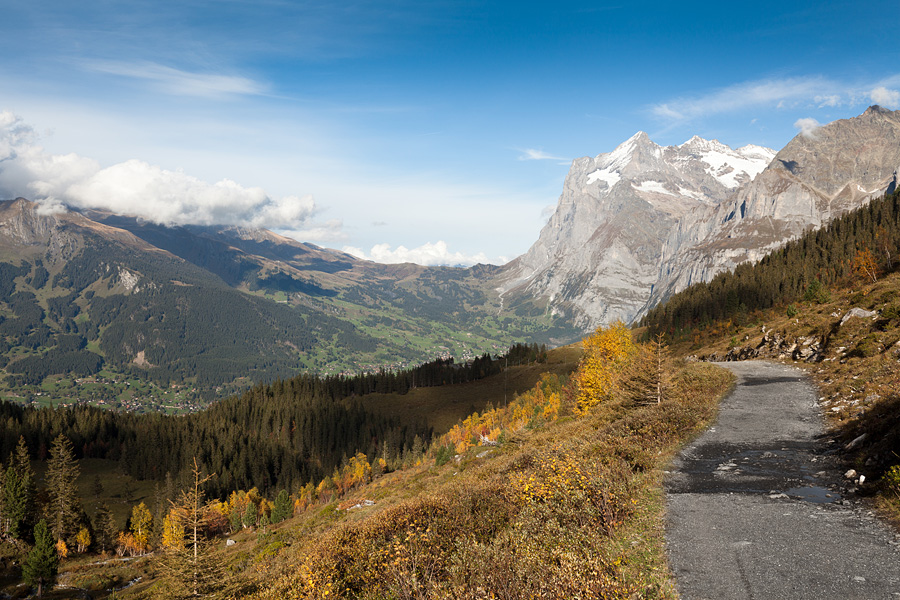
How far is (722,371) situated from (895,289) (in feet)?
71.5

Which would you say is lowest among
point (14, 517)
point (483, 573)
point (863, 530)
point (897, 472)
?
point (14, 517)

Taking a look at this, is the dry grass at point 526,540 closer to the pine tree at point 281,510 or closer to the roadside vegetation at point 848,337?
the roadside vegetation at point 848,337

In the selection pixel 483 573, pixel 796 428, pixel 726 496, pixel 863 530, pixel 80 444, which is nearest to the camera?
pixel 483 573

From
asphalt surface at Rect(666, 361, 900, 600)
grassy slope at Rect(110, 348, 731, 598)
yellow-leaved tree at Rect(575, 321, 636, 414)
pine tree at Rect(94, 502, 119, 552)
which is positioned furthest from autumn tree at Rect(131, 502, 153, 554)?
asphalt surface at Rect(666, 361, 900, 600)

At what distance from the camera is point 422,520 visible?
1858cm

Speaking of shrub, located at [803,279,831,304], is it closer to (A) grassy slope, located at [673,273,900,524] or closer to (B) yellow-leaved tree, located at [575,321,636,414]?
(A) grassy slope, located at [673,273,900,524]

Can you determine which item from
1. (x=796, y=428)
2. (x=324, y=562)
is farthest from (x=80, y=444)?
(x=796, y=428)

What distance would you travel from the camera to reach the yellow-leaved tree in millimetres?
51625

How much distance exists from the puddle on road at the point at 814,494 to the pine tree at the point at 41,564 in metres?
92.6

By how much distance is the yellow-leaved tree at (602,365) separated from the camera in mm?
51625

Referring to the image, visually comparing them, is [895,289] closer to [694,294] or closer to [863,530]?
[863,530]

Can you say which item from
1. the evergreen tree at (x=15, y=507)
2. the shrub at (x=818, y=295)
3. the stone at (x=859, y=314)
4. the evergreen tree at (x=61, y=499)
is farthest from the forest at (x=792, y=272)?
the evergreen tree at (x=15, y=507)

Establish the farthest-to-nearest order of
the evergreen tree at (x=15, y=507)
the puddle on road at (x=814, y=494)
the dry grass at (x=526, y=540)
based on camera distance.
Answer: the evergreen tree at (x=15, y=507), the puddle on road at (x=814, y=494), the dry grass at (x=526, y=540)

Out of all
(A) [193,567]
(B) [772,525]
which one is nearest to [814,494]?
(B) [772,525]
